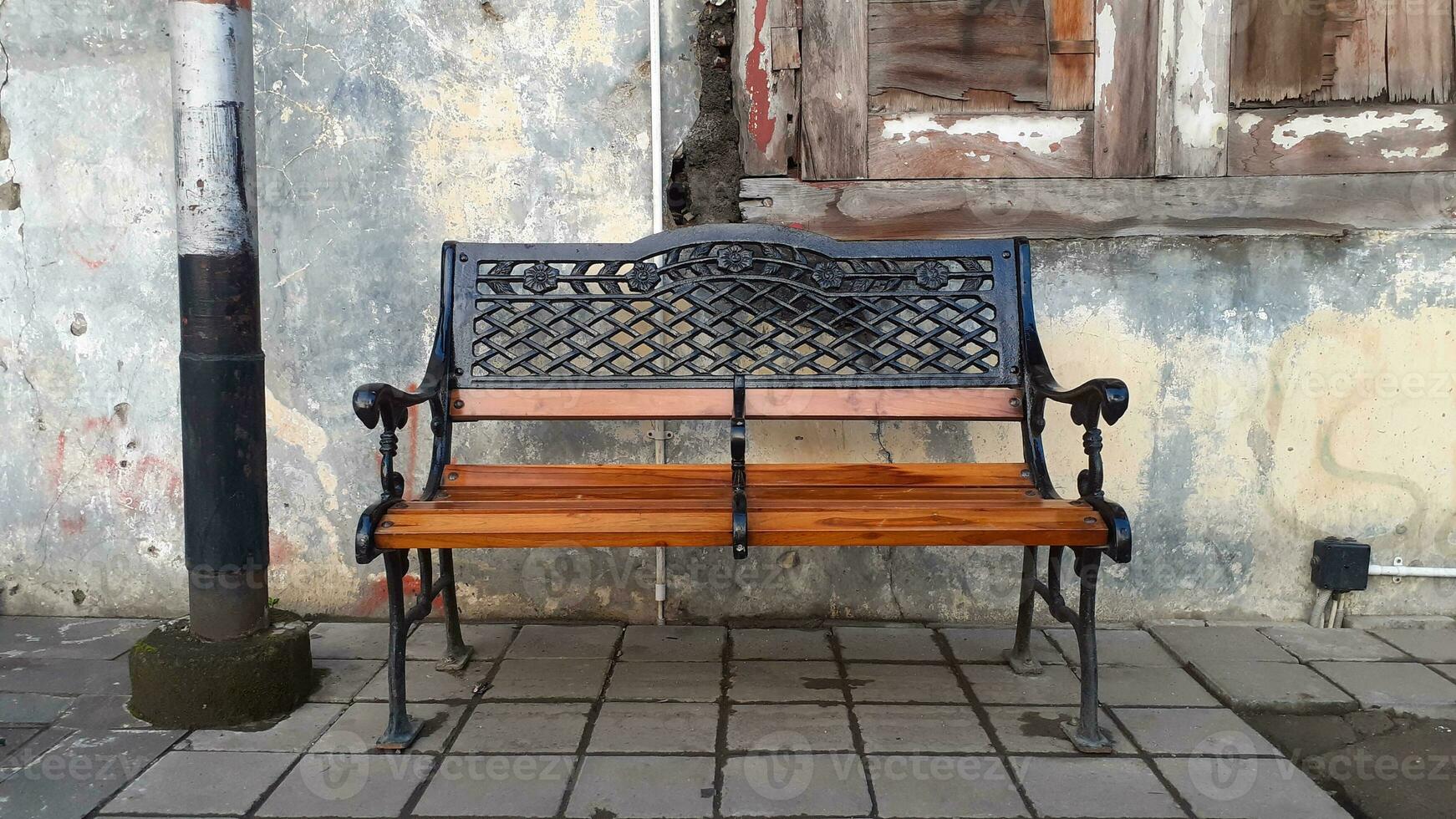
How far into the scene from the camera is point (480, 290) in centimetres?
299

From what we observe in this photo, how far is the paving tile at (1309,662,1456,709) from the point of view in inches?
110

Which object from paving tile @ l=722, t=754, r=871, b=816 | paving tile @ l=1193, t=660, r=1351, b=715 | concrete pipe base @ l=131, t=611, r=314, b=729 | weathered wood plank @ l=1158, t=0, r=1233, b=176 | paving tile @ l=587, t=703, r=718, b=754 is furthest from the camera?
weathered wood plank @ l=1158, t=0, r=1233, b=176

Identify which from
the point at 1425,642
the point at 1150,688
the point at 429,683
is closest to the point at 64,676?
the point at 429,683

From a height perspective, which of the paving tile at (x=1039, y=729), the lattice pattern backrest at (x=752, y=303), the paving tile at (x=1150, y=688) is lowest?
the paving tile at (x=1039, y=729)

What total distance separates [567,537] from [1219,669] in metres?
1.95

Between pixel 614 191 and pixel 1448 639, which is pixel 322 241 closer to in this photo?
pixel 614 191

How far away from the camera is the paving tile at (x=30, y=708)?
2654 millimetres

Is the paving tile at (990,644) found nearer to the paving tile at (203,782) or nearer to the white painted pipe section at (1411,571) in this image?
the white painted pipe section at (1411,571)

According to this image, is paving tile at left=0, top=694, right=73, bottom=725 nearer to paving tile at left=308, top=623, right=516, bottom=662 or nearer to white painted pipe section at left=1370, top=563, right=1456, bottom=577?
paving tile at left=308, top=623, right=516, bottom=662

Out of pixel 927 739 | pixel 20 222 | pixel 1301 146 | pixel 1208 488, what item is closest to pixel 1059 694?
pixel 927 739

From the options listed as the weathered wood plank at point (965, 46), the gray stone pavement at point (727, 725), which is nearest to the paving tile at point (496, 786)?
the gray stone pavement at point (727, 725)

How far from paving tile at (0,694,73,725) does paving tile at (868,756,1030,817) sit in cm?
214

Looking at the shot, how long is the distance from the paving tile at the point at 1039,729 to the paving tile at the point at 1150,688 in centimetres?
11

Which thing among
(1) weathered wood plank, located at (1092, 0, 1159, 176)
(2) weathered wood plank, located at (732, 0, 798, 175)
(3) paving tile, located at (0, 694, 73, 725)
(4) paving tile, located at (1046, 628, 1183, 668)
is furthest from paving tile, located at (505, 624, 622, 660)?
(1) weathered wood plank, located at (1092, 0, 1159, 176)
